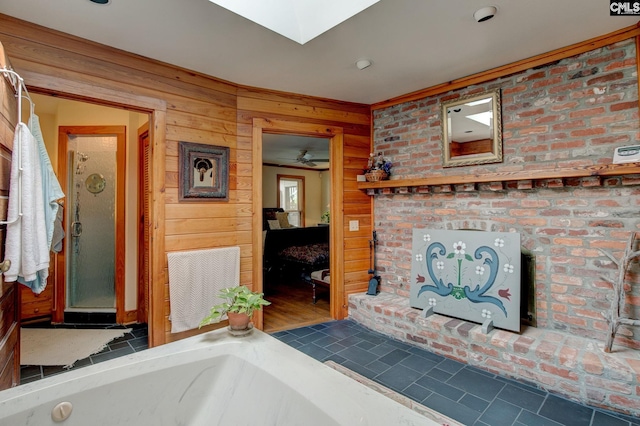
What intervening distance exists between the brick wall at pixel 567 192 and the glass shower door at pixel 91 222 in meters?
3.09

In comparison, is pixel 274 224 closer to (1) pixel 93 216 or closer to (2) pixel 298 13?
(1) pixel 93 216

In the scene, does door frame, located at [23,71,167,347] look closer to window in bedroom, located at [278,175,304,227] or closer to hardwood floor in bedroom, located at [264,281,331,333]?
hardwood floor in bedroom, located at [264,281,331,333]

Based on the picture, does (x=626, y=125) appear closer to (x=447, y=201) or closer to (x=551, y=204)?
(x=551, y=204)

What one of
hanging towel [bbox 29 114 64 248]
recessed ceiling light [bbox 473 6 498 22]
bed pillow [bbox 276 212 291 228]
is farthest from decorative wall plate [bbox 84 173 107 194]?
bed pillow [bbox 276 212 291 228]

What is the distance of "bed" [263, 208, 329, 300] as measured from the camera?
499 cm

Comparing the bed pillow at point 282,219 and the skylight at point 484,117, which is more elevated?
the skylight at point 484,117

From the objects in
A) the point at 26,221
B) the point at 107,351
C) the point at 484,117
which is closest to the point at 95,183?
the point at 107,351

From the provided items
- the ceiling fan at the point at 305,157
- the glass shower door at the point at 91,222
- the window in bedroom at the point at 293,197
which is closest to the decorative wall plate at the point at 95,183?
the glass shower door at the point at 91,222

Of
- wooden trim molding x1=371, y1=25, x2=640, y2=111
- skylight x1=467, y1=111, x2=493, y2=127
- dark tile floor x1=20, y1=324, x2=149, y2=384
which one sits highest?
wooden trim molding x1=371, y1=25, x2=640, y2=111

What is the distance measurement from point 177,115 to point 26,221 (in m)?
1.45

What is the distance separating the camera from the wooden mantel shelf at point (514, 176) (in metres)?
2.11

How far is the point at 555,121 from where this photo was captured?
2.51 meters

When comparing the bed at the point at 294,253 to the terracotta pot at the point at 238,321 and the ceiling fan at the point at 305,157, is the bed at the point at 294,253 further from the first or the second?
the terracotta pot at the point at 238,321

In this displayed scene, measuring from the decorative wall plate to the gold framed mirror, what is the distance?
3679mm
